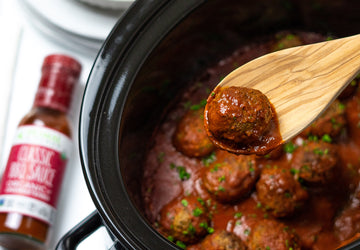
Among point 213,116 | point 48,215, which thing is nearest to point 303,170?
point 213,116

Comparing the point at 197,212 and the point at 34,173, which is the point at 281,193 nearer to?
the point at 197,212

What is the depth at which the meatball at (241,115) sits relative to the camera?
1114 mm

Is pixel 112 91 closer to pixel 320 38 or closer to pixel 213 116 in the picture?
pixel 213 116

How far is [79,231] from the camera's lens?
1.18 m

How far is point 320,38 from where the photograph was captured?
1698mm

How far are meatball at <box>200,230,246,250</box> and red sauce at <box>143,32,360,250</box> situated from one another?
0.21ft

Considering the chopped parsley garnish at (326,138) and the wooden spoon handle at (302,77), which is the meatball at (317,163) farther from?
the wooden spoon handle at (302,77)

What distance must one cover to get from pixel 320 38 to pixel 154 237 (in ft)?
3.42

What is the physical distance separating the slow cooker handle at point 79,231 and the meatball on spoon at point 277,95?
372mm

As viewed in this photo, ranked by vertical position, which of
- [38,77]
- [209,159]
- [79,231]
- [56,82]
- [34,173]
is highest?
[38,77]

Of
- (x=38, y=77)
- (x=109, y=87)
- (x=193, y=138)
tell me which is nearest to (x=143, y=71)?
(x=109, y=87)

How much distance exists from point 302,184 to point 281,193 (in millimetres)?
118

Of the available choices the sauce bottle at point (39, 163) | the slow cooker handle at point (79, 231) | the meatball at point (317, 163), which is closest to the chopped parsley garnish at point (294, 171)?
the meatball at point (317, 163)

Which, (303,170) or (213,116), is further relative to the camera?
(303,170)
